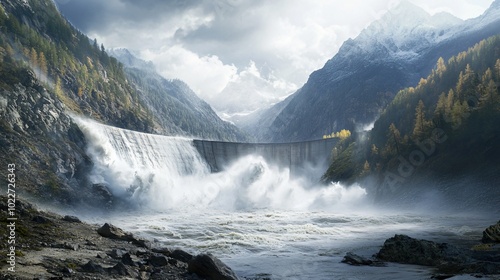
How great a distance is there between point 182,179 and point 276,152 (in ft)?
162

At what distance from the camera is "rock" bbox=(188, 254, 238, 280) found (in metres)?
17.3

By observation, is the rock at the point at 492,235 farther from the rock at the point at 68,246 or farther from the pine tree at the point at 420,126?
the pine tree at the point at 420,126

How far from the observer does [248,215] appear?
6203 centimetres

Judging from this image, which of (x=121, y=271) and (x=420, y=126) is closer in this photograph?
(x=121, y=271)

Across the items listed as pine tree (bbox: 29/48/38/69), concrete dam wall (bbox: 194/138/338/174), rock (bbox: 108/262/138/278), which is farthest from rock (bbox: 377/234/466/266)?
pine tree (bbox: 29/48/38/69)

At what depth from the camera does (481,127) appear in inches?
3073

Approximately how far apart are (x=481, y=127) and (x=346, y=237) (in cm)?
5706

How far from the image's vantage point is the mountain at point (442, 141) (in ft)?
233

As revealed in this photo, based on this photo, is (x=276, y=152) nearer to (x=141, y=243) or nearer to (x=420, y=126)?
(x=420, y=126)

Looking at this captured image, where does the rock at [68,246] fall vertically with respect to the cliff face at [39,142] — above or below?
below

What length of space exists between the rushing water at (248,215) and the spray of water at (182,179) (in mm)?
252

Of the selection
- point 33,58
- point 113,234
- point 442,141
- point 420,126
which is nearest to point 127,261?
point 113,234

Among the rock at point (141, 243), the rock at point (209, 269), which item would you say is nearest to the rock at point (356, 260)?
the rock at point (209, 269)

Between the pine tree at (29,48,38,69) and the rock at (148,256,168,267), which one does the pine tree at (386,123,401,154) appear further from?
the pine tree at (29,48,38,69)
